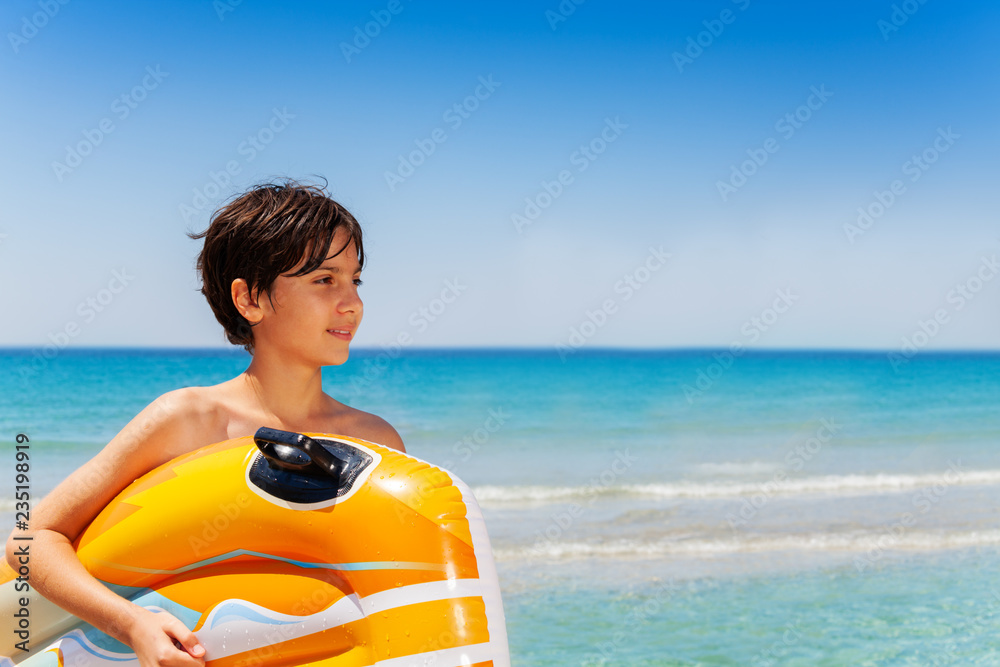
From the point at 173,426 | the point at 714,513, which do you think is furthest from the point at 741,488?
the point at 173,426

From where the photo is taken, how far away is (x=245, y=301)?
6.07ft

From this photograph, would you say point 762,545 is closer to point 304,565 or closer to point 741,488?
point 741,488

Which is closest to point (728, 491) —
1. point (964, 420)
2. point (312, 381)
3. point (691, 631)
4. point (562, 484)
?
point (562, 484)

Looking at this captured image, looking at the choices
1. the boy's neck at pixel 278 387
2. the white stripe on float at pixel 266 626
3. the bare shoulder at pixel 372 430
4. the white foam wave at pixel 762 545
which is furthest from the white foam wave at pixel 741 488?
the white stripe on float at pixel 266 626

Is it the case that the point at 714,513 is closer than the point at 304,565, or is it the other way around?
the point at 304,565

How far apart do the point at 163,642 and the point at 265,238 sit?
34.1 inches

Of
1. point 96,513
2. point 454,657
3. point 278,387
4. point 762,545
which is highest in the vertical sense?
point 278,387

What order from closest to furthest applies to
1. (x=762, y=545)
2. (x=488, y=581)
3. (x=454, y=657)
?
(x=454, y=657) < (x=488, y=581) < (x=762, y=545)

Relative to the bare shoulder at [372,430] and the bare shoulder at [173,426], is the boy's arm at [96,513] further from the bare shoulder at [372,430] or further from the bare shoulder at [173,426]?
the bare shoulder at [372,430]

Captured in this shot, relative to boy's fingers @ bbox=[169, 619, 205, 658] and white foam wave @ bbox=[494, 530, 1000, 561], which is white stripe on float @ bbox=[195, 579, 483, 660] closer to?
boy's fingers @ bbox=[169, 619, 205, 658]

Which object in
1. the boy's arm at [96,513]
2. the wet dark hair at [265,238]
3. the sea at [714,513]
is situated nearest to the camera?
the boy's arm at [96,513]

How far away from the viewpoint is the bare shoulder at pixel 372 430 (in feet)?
6.59

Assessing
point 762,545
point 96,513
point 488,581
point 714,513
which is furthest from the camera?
point 714,513

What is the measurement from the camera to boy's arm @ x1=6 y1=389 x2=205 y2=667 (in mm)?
1537
